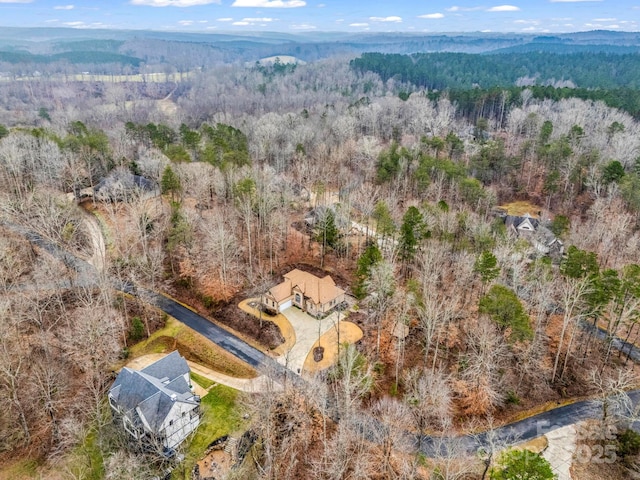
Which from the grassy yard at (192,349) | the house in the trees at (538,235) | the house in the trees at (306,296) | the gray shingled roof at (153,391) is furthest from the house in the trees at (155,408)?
the house in the trees at (538,235)

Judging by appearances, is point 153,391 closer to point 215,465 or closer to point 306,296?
point 215,465

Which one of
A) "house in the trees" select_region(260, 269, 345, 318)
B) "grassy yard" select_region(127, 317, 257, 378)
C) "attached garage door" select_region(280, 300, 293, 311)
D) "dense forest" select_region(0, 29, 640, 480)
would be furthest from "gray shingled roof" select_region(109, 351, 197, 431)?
"attached garage door" select_region(280, 300, 293, 311)

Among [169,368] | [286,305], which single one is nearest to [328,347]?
[286,305]

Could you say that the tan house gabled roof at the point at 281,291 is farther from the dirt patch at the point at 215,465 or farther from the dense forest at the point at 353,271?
the dirt patch at the point at 215,465

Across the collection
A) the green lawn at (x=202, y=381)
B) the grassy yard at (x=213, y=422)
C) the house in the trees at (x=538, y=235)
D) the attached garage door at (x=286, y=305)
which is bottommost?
the green lawn at (x=202, y=381)

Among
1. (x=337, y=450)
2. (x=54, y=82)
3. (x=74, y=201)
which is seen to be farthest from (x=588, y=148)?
(x=54, y=82)

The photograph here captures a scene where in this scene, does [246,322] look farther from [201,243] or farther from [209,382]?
[201,243]

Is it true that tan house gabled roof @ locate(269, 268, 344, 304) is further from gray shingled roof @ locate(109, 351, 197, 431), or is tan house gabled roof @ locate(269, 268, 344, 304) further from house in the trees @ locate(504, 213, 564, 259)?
house in the trees @ locate(504, 213, 564, 259)
